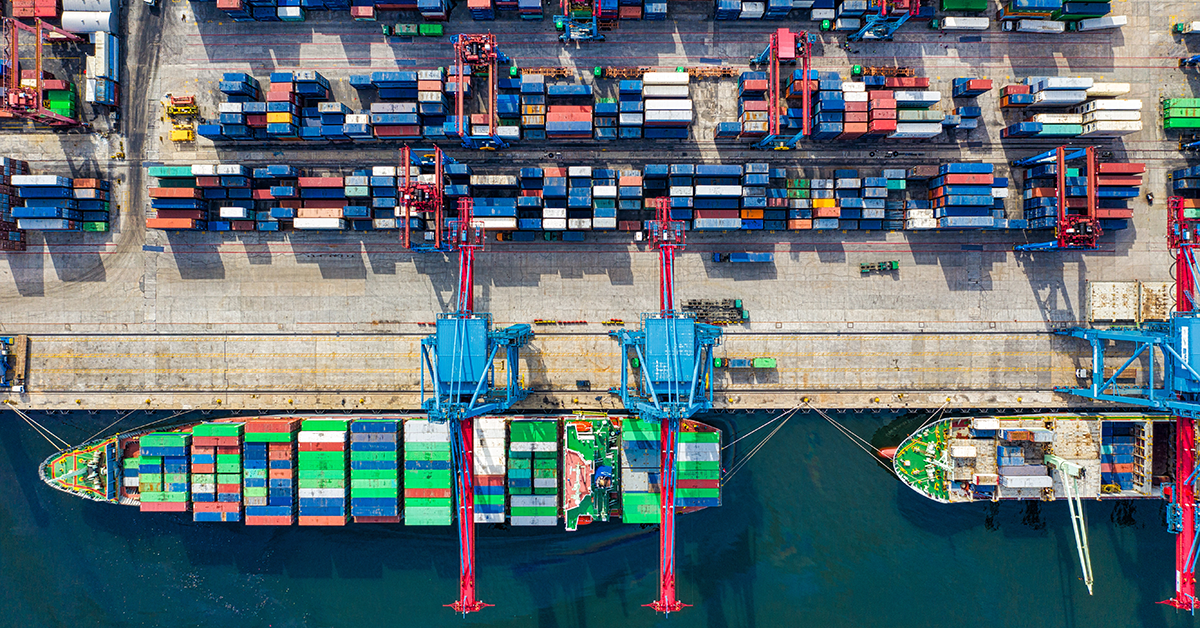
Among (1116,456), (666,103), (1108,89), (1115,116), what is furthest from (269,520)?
(1108,89)

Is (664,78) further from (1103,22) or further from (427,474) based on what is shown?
(427,474)

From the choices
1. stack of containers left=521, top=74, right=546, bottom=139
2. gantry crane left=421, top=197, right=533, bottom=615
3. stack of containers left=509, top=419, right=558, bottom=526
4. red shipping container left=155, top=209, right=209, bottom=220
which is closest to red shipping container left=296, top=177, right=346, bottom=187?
red shipping container left=155, top=209, right=209, bottom=220

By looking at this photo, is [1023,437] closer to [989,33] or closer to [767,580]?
[767,580]

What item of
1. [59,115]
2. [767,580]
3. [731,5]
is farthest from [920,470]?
[59,115]

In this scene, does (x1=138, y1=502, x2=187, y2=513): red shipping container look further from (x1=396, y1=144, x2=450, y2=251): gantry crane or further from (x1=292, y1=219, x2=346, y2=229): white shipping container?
(x1=396, y1=144, x2=450, y2=251): gantry crane

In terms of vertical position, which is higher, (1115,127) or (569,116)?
(569,116)

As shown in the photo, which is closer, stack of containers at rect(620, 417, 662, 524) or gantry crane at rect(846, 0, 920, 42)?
gantry crane at rect(846, 0, 920, 42)
